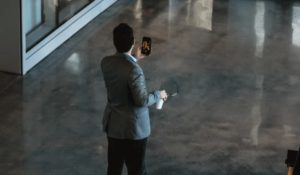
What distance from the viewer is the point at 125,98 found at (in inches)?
180

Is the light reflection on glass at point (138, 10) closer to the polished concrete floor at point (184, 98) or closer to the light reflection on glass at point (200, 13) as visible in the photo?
the polished concrete floor at point (184, 98)

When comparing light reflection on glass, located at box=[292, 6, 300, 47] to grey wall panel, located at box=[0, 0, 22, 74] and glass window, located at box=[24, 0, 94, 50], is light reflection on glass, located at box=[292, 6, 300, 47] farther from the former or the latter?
grey wall panel, located at box=[0, 0, 22, 74]

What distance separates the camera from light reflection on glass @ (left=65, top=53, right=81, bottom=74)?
25.0 ft

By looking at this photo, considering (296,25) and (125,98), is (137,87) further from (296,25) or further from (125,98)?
(296,25)

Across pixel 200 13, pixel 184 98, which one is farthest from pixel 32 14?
pixel 200 13

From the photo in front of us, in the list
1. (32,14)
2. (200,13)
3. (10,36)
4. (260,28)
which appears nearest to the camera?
(10,36)

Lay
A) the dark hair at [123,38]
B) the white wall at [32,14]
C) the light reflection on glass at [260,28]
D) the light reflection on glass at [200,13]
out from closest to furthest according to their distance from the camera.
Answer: the dark hair at [123,38], the white wall at [32,14], the light reflection on glass at [260,28], the light reflection on glass at [200,13]

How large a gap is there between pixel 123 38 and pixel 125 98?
14.5 inches

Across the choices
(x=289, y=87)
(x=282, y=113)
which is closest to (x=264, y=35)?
(x=289, y=87)

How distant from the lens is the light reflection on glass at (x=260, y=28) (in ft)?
27.1

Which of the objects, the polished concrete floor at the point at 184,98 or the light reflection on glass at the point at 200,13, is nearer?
the polished concrete floor at the point at 184,98

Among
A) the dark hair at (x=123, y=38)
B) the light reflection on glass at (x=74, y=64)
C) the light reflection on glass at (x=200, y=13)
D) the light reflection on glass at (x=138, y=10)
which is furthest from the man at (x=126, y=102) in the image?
the light reflection on glass at (x=138, y=10)

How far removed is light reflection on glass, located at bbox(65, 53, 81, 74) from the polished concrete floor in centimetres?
1

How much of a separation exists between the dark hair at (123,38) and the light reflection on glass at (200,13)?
4451 millimetres
